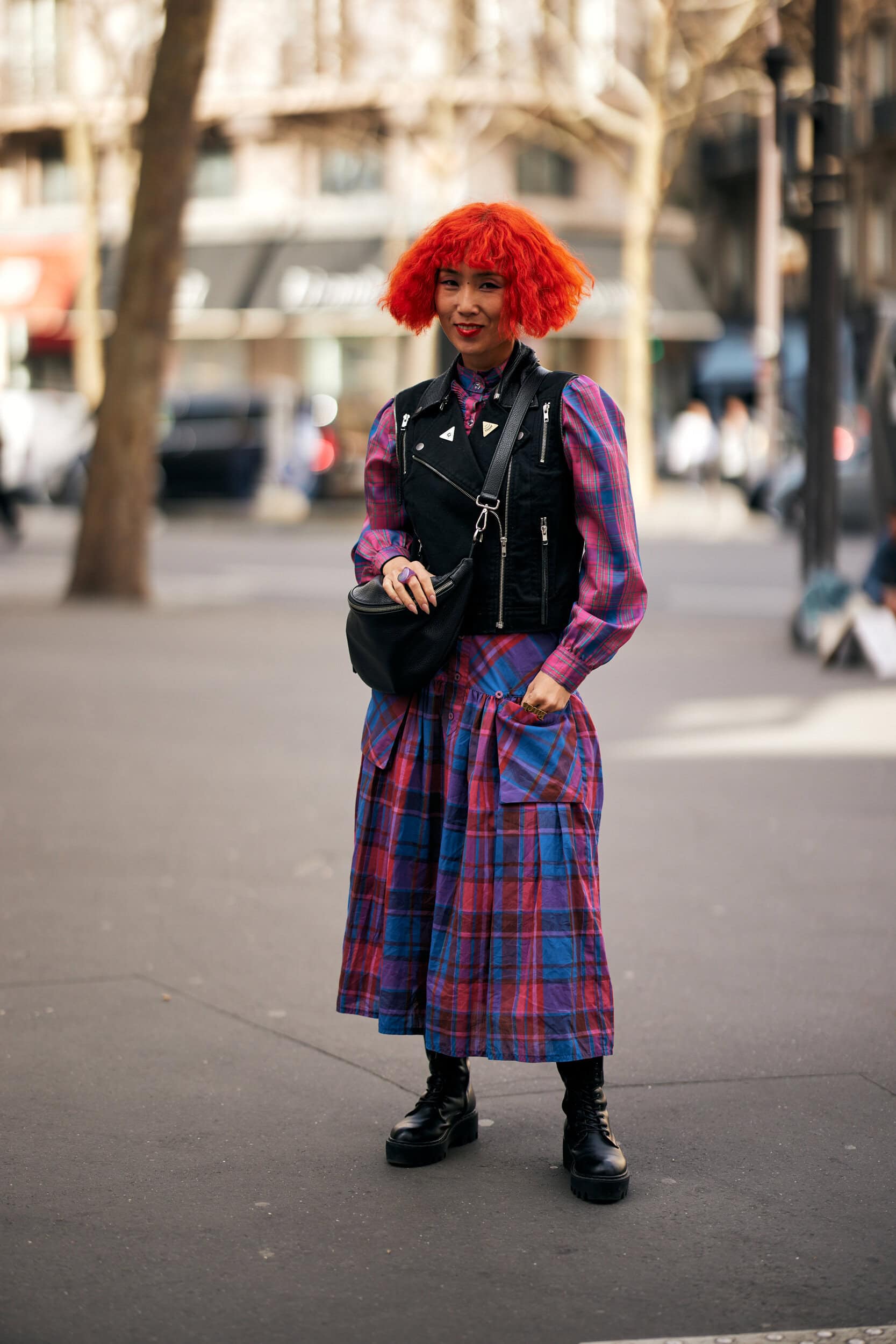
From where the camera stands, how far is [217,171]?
41.9 m

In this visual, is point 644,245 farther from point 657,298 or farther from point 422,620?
point 422,620

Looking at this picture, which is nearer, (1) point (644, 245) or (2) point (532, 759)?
(2) point (532, 759)

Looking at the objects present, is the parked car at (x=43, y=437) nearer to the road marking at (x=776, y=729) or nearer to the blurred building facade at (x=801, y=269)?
the blurred building facade at (x=801, y=269)

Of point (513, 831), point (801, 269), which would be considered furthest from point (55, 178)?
point (513, 831)

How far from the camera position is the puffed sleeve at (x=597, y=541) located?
11.6 feet

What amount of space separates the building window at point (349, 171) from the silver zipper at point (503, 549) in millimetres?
37408

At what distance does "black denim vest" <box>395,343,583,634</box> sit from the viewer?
11.8 feet

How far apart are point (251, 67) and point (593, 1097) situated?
3935 cm

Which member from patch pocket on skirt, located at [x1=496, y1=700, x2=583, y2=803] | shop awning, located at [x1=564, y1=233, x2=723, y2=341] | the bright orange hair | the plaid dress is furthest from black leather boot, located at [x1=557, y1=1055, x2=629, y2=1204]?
shop awning, located at [x1=564, y1=233, x2=723, y2=341]

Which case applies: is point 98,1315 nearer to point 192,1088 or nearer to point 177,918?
point 192,1088

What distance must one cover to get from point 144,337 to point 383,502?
11384mm

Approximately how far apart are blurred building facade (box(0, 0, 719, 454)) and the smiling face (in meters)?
31.4

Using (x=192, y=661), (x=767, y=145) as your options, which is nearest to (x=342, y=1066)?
(x=192, y=661)

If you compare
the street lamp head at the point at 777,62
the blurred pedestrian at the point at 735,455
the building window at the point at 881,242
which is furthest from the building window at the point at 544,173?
the street lamp head at the point at 777,62
